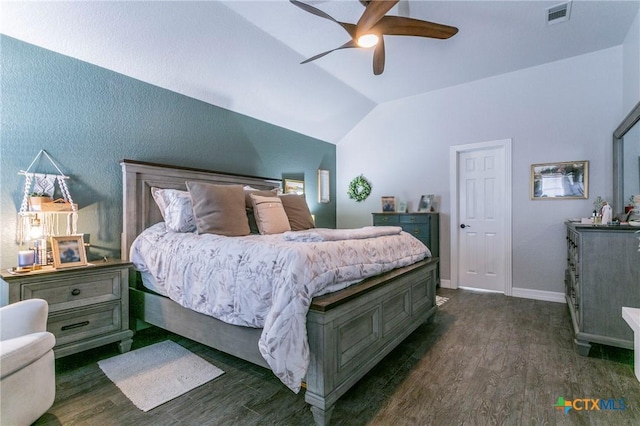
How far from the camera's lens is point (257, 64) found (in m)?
3.40

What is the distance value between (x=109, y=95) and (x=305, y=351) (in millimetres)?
2779

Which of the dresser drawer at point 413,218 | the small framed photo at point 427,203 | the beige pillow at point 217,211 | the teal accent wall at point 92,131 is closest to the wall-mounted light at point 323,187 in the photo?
the dresser drawer at point 413,218

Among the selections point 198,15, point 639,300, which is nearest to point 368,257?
point 639,300

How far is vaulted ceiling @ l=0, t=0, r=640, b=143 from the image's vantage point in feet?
7.93

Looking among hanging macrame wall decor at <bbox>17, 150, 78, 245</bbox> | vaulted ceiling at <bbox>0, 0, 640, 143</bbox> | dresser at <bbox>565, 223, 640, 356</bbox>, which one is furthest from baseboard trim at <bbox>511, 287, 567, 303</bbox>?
hanging macrame wall decor at <bbox>17, 150, 78, 245</bbox>

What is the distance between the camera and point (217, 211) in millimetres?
2613

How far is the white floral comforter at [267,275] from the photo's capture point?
5.02ft

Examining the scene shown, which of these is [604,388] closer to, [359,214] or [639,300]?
[639,300]

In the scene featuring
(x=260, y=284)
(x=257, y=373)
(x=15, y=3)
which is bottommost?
(x=257, y=373)

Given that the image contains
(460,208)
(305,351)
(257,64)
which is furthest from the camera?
(460,208)

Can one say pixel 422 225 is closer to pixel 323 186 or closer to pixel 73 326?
pixel 323 186

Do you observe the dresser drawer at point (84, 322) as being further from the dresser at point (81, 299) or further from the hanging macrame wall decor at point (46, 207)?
the hanging macrame wall decor at point (46, 207)

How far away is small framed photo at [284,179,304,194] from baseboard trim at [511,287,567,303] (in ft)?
10.6

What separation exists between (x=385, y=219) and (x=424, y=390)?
9.78 feet
